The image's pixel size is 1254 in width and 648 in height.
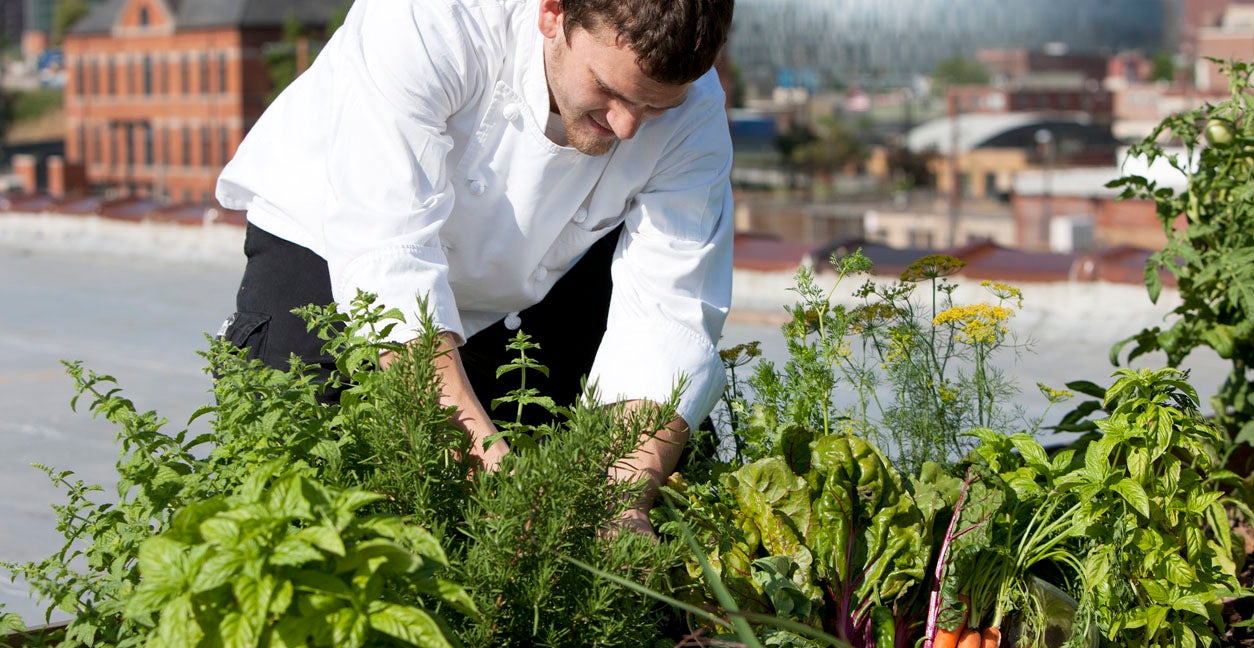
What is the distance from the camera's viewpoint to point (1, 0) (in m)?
146

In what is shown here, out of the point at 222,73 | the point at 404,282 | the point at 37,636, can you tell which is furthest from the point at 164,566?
the point at 222,73

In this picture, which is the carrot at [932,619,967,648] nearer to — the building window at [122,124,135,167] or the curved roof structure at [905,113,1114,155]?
the building window at [122,124,135,167]

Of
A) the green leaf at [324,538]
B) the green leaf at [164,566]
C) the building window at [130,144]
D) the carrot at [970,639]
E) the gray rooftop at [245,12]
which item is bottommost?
the carrot at [970,639]

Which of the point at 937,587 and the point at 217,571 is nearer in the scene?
the point at 217,571

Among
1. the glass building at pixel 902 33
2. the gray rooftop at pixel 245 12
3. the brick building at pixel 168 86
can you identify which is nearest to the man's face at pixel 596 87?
the brick building at pixel 168 86

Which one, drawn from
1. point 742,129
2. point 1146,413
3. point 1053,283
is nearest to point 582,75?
point 1146,413

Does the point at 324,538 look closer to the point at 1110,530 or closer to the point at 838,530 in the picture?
the point at 838,530

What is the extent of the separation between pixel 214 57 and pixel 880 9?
334ft

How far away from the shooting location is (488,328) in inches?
86.4

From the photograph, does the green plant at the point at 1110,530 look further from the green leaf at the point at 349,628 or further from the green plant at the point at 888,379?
the green leaf at the point at 349,628

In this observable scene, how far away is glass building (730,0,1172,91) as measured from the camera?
122 m

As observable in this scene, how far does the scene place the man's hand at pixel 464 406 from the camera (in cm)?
154

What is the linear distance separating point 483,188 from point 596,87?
320 mm

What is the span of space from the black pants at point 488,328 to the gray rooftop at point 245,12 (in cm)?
5825
